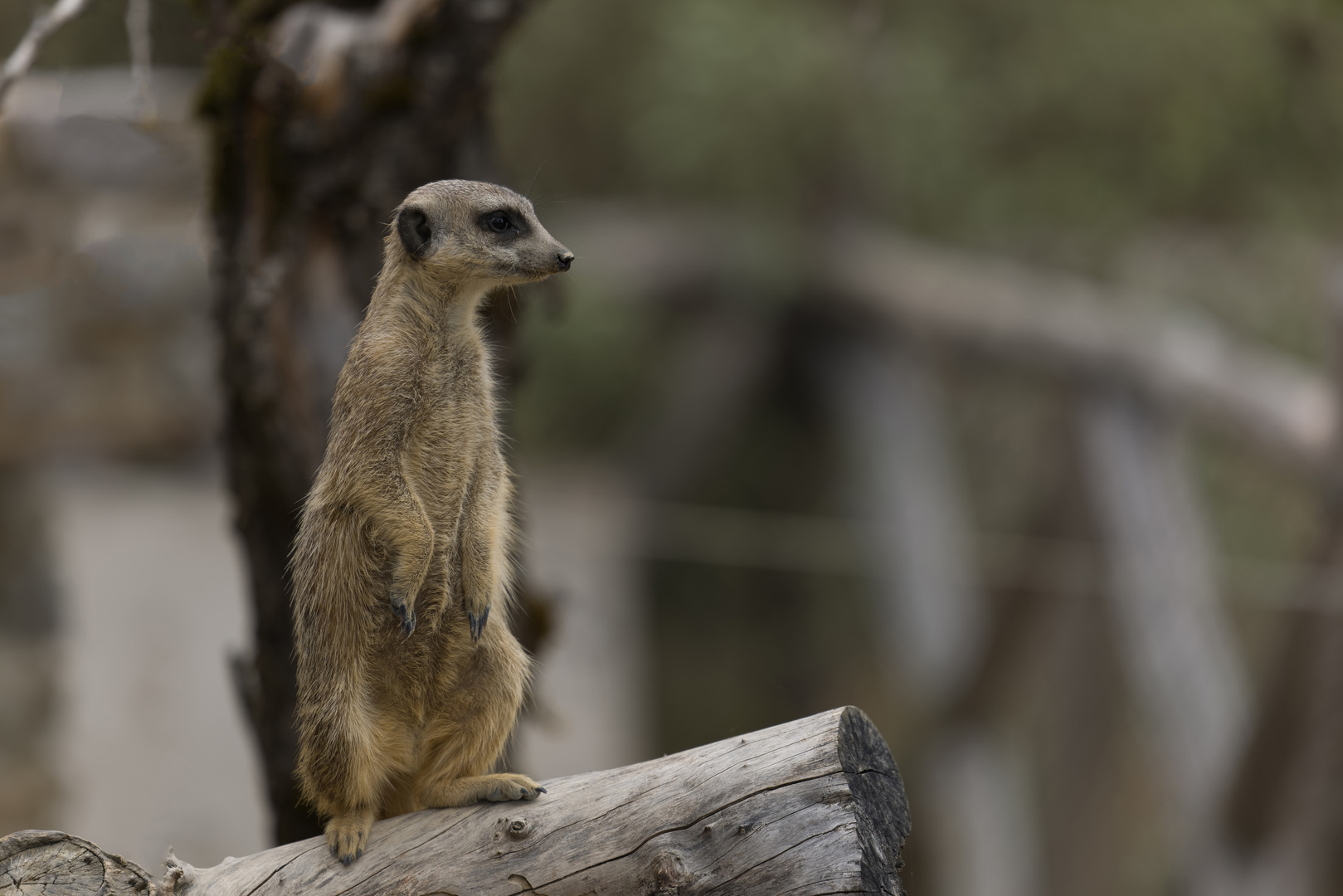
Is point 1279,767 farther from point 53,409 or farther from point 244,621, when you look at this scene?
point 53,409

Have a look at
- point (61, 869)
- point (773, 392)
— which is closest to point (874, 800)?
point (61, 869)

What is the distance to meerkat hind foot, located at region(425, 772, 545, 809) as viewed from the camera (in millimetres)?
1167

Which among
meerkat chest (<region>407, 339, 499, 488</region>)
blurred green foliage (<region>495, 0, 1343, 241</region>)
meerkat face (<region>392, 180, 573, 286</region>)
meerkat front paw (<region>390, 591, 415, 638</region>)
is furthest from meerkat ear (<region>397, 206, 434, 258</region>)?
blurred green foliage (<region>495, 0, 1343, 241</region>)

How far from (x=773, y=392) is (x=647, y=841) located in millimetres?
5877

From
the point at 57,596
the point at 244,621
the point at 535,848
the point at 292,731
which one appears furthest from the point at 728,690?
the point at 535,848

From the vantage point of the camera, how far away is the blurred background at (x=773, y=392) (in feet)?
5.86

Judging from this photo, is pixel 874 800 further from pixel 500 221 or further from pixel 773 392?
pixel 773 392

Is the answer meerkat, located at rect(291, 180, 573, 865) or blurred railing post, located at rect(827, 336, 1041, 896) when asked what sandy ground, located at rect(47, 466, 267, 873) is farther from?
blurred railing post, located at rect(827, 336, 1041, 896)

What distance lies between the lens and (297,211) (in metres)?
1.74

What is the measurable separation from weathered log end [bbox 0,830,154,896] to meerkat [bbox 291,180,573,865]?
0.19 meters

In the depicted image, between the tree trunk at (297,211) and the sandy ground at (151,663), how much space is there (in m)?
1.69

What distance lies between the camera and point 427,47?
1.75m

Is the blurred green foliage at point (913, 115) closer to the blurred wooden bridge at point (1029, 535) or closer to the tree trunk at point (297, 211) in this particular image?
the blurred wooden bridge at point (1029, 535)

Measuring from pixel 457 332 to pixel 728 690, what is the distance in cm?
643
